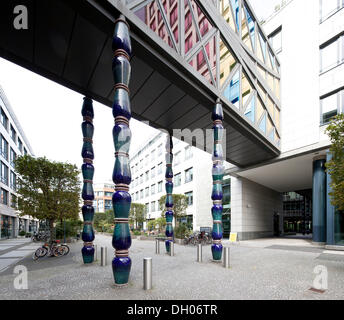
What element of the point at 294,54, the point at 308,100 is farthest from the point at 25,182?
the point at 294,54

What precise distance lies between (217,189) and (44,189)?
33.9 feet

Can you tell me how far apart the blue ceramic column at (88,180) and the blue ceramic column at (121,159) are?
140 inches

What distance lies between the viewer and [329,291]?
5.30 meters

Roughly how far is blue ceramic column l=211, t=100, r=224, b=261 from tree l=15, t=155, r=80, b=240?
30.3 feet

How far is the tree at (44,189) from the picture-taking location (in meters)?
12.2

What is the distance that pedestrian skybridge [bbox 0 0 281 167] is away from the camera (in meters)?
5.67

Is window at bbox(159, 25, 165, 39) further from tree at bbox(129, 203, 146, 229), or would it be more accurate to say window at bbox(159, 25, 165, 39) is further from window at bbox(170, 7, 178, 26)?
tree at bbox(129, 203, 146, 229)

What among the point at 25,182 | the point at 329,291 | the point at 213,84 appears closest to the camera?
the point at 329,291

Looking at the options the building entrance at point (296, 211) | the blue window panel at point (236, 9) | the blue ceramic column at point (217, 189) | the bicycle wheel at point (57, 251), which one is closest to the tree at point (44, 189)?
the bicycle wheel at point (57, 251)

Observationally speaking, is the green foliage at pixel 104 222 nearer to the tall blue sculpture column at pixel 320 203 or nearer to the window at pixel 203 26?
the tall blue sculpture column at pixel 320 203

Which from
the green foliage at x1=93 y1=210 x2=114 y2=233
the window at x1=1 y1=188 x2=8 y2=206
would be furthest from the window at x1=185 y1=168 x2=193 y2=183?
the window at x1=1 y1=188 x2=8 y2=206
